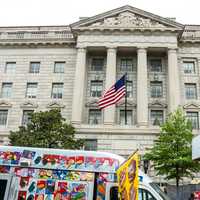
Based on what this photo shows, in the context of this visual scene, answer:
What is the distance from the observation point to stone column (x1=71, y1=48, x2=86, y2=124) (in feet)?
118

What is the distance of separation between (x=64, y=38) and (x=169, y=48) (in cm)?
1335

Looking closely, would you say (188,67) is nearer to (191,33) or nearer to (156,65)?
(156,65)

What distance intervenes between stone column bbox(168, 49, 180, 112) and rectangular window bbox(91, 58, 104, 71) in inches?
339

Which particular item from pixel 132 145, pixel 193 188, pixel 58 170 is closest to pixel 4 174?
pixel 58 170

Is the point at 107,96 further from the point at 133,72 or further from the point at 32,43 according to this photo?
the point at 32,43

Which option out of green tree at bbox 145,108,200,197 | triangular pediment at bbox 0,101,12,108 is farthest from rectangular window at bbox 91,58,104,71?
green tree at bbox 145,108,200,197

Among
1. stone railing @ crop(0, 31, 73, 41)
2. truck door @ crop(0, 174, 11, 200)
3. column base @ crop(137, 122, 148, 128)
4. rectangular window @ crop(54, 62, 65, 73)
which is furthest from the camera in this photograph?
stone railing @ crop(0, 31, 73, 41)

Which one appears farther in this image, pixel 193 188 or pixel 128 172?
pixel 193 188

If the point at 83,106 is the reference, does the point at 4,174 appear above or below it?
below

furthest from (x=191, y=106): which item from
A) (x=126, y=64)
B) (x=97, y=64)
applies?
(x=97, y=64)

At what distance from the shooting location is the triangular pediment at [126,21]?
1544 inches

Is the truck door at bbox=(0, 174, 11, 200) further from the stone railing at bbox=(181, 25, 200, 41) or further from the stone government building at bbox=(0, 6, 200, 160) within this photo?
the stone railing at bbox=(181, 25, 200, 41)

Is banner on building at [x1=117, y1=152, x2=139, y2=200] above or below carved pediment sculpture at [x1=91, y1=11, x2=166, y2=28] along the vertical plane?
below

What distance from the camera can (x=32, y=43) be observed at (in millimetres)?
41406
